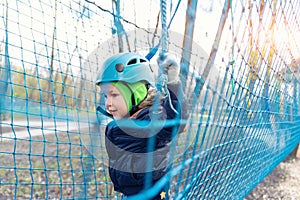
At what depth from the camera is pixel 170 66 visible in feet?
2.81

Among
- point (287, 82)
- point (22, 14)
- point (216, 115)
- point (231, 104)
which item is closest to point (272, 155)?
point (287, 82)

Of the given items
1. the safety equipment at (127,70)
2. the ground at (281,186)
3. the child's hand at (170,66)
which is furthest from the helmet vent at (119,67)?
the ground at (281,186)

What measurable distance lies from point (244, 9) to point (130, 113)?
0.58 metres

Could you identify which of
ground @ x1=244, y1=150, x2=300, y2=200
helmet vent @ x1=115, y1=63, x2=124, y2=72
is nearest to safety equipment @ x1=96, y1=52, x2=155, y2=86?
helmet vent @ x1=115, y1=63, x2=124, y2=72

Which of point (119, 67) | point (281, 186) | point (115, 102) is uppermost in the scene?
point (119, 67)

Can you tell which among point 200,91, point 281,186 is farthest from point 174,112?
point 281,186

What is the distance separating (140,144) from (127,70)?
23 centimetres

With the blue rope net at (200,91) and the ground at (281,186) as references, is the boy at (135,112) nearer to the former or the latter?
the blue rope net at (200,91)

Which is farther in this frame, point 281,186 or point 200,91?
point 281,186

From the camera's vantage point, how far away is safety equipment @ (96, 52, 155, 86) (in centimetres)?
91

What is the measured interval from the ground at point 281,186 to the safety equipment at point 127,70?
68.2 inches

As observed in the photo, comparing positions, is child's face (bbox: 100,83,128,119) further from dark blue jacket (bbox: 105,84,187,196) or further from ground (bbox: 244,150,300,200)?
ground (bbox: 244,150,300,200)

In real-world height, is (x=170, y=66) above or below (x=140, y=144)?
above

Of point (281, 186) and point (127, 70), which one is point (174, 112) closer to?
point (127, 70)
